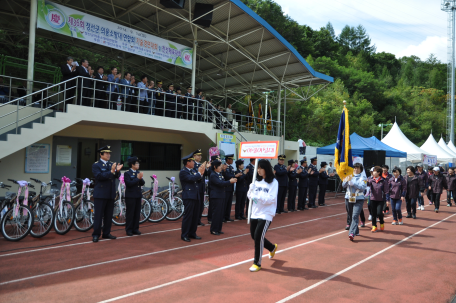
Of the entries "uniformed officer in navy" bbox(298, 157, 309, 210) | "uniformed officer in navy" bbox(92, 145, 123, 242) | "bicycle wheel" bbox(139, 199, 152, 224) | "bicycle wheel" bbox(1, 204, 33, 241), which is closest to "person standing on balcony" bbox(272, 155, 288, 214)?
"uniformed officer in navy" bbox(298, 157, 309, 210)

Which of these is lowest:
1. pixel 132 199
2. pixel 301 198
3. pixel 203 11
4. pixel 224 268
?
pixel 224 268

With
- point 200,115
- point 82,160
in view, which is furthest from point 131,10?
point 82,160

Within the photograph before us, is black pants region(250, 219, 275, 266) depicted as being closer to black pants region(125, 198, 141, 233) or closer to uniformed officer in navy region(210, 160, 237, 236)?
uniformed officer in navy region(210, 160, 237, 236)

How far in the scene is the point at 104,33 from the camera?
513 inches

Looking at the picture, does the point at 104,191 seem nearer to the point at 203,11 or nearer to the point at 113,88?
the point at 113,88

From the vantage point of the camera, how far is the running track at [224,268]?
464 centimetres

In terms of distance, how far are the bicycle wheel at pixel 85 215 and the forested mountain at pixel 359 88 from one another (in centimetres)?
2661

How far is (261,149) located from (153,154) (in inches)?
400

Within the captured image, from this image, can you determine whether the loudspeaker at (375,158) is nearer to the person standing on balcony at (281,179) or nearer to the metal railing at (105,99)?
the person standing on balcony at (281,179)

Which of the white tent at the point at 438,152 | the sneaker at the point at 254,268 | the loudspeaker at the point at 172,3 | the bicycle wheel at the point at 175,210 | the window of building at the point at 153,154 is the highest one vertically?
the loudspeaker at the point at 172,3

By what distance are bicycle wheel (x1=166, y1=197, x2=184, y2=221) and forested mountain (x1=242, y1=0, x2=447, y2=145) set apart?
79.2 ft

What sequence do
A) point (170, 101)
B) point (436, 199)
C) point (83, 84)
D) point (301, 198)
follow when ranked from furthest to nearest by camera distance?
1. point (436, 199)
2. point (170, 101)
3. point (301, 198)
4. point (83, 84)

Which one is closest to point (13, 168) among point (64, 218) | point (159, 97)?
point (64, 218)

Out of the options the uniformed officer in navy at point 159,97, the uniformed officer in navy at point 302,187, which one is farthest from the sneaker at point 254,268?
the uniformed officer in navy at point 159,97
